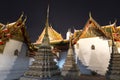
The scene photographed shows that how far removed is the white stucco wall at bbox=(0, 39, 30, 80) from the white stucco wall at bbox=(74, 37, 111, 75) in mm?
5595

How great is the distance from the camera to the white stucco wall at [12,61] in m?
9.81

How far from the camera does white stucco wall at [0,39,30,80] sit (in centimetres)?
981

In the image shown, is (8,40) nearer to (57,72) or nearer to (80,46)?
(57,72)


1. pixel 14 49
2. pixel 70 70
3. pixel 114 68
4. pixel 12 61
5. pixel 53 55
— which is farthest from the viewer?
pixel 70 70

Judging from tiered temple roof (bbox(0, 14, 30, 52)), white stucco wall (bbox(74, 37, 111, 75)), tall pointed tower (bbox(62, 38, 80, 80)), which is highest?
tiered temple roof (bbox(0, 14, 30, 52))

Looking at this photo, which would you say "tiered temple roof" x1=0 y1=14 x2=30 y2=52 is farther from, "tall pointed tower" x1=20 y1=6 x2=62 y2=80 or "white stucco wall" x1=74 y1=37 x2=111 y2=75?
"white stucco wall" x1=74 y1=37 x2=111 y2=75

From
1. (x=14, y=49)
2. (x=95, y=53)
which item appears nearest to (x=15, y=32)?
(x=14, y=49)

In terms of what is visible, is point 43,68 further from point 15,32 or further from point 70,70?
point 70,70

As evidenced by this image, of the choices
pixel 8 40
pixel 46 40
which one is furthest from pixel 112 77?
pixel 8 40

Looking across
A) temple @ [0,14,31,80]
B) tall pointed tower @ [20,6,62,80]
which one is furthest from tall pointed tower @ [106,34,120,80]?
temple @ [0,14,31,80]

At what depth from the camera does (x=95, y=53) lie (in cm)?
1393

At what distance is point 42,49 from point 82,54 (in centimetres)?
818

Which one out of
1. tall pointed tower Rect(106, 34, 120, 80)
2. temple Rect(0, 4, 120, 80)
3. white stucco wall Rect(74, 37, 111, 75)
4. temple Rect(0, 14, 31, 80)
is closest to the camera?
temple Rect(0, 4, 120, 80)

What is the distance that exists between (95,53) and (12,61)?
7144 millimetres
